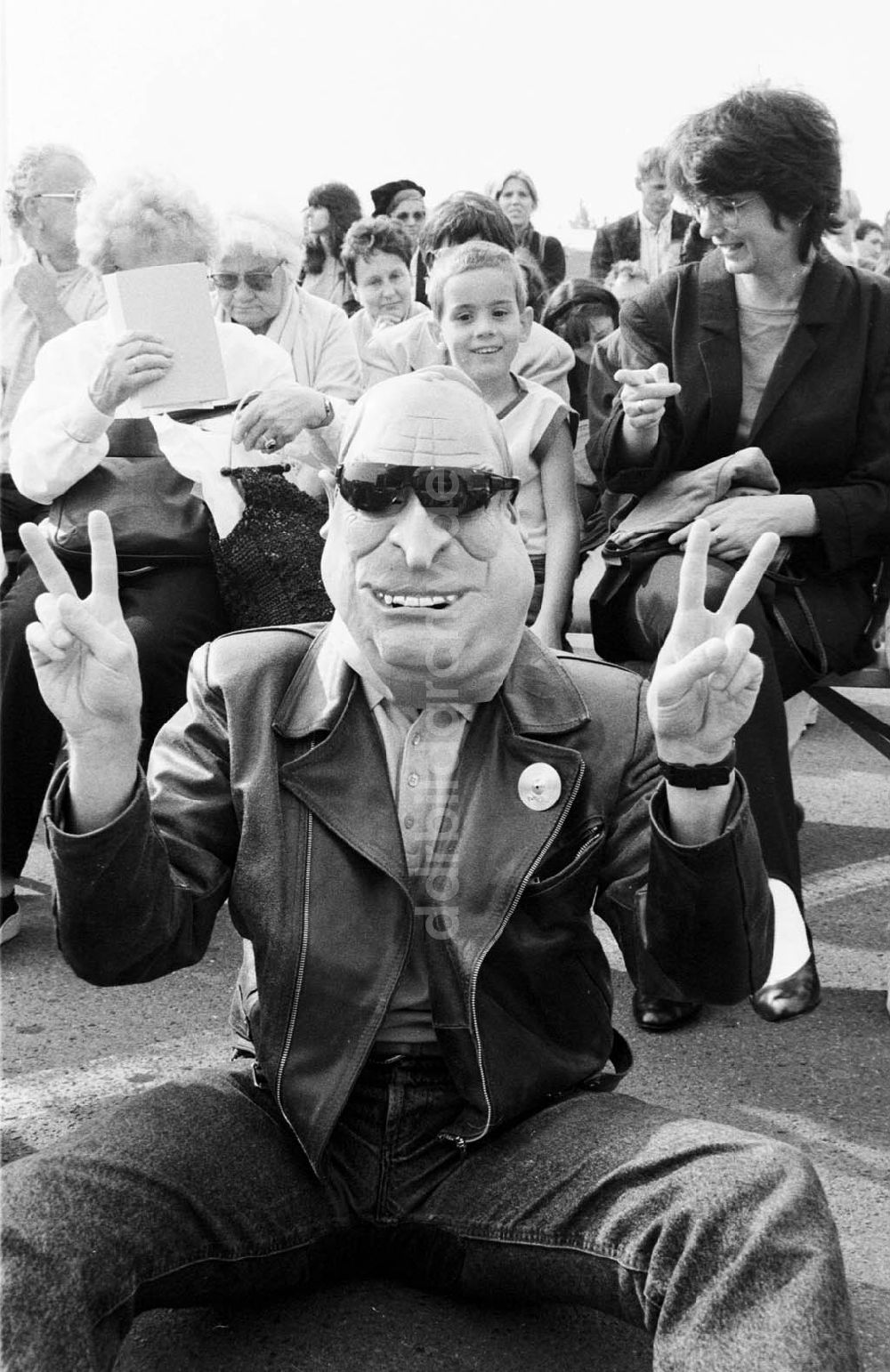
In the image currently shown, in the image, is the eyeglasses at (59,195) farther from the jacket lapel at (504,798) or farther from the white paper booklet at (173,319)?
the jacket lapel at (504,798)

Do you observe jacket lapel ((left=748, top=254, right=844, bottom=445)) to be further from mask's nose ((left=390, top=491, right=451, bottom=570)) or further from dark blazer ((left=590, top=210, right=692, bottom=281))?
dark blazer ((left=590, top=210, right=692, bottom=281))

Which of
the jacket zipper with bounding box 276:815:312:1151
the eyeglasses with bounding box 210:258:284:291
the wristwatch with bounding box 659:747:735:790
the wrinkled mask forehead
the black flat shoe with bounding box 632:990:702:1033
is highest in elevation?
the wrinkled mask forehead

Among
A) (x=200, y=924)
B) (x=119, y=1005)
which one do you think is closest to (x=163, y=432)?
(x=119, y=1005)

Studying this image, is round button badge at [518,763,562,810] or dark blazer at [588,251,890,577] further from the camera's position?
dark blazer at [588,251,890,577]

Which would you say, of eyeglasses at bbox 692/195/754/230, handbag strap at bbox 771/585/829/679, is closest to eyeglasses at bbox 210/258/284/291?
eyeglasses at bbox 692/195/754/230

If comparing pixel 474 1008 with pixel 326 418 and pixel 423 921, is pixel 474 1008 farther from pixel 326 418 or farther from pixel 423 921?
pixel 326 418

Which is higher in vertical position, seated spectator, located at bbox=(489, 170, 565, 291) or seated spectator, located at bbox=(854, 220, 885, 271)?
seated spectator, located at bbox=(489, 170, 565, 291)

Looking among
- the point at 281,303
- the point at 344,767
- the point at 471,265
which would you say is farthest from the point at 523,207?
the point at 344,767

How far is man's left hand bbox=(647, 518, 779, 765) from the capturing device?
1.84 meters

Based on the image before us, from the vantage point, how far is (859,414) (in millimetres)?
3568

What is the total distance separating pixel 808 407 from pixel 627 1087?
1.51 meters

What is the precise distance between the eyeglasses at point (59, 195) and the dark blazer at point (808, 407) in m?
1.86

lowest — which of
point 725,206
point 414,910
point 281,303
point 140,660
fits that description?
point 140,660

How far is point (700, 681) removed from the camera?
184cm
